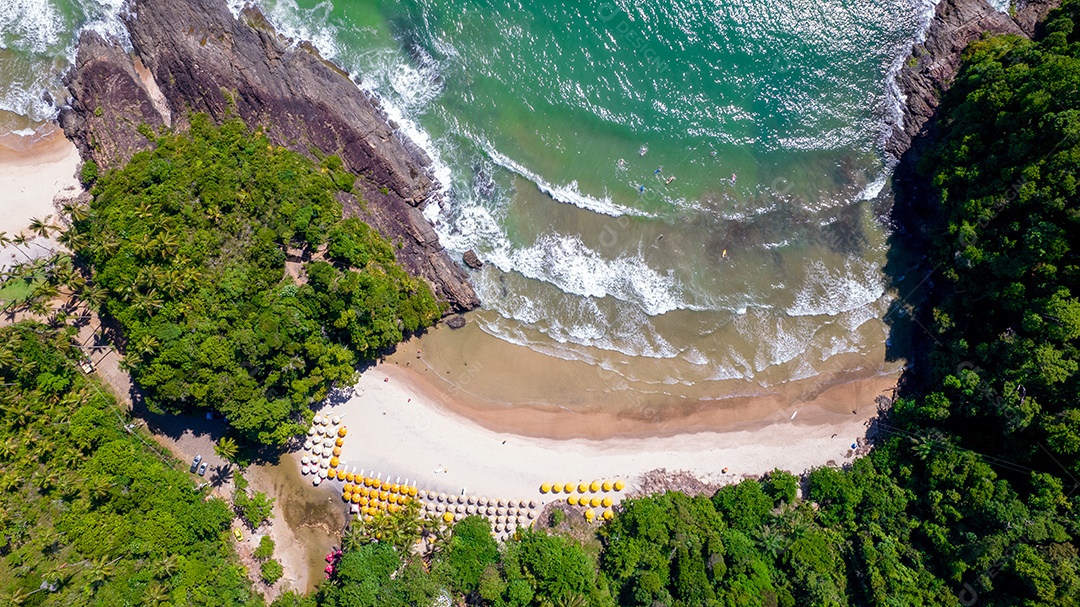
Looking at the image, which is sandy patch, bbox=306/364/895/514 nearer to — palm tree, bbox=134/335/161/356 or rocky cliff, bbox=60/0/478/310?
rocky cliff, bbox=60/0/478/310

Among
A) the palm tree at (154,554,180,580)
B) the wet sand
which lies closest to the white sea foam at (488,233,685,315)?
the wet sand

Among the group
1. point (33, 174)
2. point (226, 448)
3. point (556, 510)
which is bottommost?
point (226, 448)

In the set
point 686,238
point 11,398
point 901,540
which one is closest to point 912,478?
point 901,540

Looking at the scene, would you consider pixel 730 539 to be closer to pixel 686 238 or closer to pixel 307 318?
pixel 686 238

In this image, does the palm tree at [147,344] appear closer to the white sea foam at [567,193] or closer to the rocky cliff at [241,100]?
the rocky cliff at [241,100]

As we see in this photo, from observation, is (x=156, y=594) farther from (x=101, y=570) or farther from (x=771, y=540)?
(x=771, y=540)

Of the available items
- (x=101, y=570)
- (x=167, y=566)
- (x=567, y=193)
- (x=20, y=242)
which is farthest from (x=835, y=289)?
(x=20, y=242)
